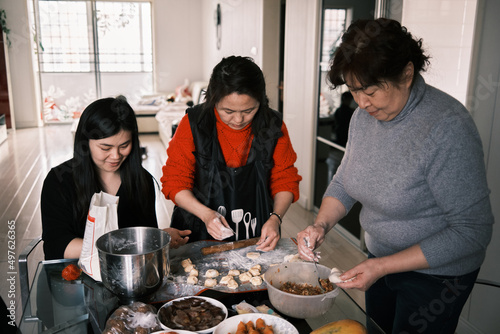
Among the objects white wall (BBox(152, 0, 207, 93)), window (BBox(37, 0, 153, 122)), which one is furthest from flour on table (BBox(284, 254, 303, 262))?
white wall (BBox(152, 0, 207, 93))

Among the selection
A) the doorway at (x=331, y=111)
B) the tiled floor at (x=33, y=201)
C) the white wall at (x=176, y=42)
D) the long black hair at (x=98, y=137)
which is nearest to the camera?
the long black hair at (x=98, y=137)

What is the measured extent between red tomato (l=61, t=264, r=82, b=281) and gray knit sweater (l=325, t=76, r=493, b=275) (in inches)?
36.1

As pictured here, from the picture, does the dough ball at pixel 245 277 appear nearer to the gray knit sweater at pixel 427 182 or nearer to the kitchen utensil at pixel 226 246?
the kitchen utensil at pixel 226 246

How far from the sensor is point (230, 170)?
1.76 m

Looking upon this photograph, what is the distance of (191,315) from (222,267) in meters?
0.39

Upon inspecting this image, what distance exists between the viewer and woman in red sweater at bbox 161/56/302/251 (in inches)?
69.1

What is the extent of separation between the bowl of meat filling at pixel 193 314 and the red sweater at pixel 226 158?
659 millimetres

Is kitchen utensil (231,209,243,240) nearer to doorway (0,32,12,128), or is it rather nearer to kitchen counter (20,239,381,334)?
kitchen counter (20,239,381,334)

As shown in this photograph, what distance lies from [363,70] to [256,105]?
570mm

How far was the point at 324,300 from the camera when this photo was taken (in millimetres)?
1144

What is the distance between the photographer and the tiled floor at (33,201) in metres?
3.29

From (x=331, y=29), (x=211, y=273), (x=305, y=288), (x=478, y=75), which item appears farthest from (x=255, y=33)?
(x=305, y=288)

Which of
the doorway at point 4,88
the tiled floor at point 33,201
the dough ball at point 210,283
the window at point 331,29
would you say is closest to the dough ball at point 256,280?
the dough ball at point 210,283

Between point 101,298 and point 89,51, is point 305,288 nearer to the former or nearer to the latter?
point 101,298
